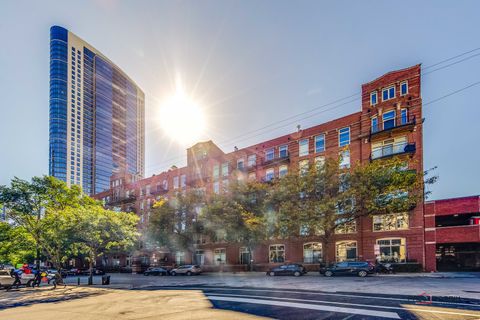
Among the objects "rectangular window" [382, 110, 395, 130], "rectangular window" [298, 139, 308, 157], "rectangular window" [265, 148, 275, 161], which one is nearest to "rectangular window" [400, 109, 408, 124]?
"rectangular window" [382, 110, 395, 130]

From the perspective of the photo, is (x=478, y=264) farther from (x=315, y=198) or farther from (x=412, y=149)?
(x=315, y=198)

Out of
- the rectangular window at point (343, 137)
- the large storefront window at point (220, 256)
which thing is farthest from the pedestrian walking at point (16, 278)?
the rectangular window at point (343, 137)

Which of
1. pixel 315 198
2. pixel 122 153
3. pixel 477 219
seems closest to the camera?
pixel 477 219

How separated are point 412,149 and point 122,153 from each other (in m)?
150

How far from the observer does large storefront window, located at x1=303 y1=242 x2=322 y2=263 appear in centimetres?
3659

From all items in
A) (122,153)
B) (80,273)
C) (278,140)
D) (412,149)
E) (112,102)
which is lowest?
(80,273)

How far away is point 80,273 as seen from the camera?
51406mm

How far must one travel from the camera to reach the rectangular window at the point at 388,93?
110 ft

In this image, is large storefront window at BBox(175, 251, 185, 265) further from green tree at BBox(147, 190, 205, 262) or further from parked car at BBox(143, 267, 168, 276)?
green tree at BBox(147, 190, 205, 262)

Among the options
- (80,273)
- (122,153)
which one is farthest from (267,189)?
→ (122,153)

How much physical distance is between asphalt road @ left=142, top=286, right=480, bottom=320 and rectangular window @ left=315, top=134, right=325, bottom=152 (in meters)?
25.3

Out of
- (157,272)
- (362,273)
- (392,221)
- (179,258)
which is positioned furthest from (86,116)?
(362,273)

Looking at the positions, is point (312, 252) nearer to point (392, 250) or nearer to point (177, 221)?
point (392, 250)

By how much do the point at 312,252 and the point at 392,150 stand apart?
14.8m
